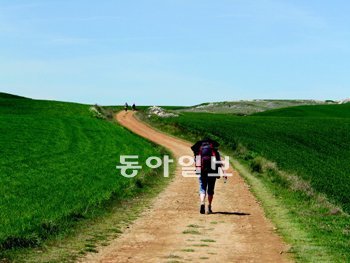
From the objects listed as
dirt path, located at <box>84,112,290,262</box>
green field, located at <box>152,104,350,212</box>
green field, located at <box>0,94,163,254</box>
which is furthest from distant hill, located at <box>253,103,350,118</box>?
dirt path, located at <box>84,112,290,262</box>

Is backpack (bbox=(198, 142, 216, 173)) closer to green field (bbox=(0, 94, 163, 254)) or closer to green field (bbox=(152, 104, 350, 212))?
green field (bbox=(0, 94, 163, 254))

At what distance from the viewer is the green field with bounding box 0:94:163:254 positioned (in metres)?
15.7

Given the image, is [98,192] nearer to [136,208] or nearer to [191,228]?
[136,208]

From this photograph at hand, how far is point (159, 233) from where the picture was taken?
1564cm

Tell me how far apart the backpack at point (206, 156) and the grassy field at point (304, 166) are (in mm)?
2854

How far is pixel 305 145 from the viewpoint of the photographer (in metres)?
53.0

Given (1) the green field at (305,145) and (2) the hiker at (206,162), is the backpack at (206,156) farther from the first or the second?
(1) the green field at (305,145)

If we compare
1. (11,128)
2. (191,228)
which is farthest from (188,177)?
(11,128)

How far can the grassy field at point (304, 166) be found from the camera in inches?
615

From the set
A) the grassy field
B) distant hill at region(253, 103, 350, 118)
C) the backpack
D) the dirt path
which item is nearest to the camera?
the dirt path

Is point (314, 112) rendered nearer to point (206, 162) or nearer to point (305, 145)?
point (305, 145)

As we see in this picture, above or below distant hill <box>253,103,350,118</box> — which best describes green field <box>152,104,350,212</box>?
below

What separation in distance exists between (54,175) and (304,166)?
18.7 meters

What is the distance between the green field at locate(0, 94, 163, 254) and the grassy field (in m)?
6.53
